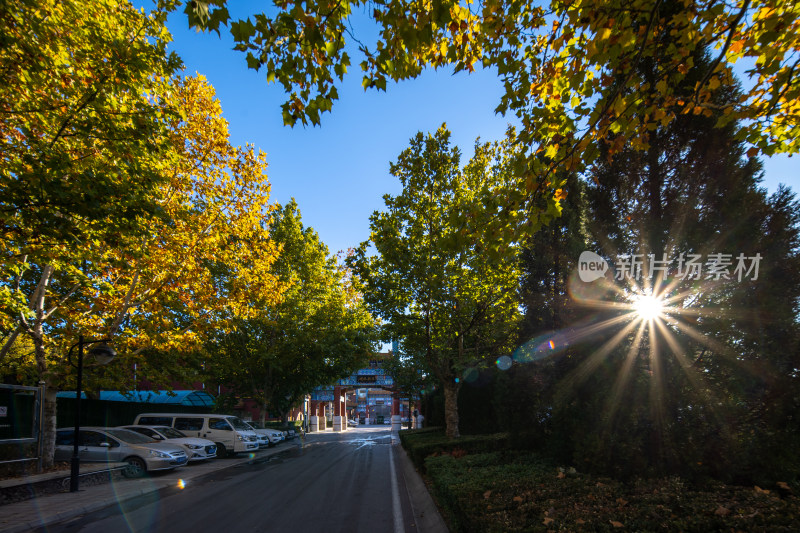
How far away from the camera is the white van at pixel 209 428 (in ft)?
63.7

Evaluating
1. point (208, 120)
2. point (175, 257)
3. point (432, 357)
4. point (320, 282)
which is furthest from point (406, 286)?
point (320, 282)

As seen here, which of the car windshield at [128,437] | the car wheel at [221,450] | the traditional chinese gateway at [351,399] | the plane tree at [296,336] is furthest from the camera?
the traditional chinese gateway at [351,399]

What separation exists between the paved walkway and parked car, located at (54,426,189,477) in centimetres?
43

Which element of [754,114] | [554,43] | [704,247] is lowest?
[704,247]

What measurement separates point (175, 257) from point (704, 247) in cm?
1281

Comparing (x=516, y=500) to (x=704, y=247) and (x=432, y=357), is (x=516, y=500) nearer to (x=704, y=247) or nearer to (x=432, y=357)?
(x=704, y=247)

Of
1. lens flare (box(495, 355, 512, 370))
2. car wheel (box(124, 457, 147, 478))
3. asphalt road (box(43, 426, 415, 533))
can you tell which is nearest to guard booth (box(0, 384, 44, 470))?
car wheel (box(124, 457, 147, 478))

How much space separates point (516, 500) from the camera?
5.24 m

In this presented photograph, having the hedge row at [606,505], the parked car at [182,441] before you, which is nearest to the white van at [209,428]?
the parked car at [182,441]

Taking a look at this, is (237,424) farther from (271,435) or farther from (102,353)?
(102,353)

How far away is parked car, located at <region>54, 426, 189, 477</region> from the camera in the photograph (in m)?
13.0

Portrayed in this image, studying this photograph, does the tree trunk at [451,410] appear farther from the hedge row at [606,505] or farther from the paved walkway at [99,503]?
the hedge row at [606,505]

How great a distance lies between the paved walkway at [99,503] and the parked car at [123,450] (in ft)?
1.40

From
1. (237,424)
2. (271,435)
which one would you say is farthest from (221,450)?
(271,435)
